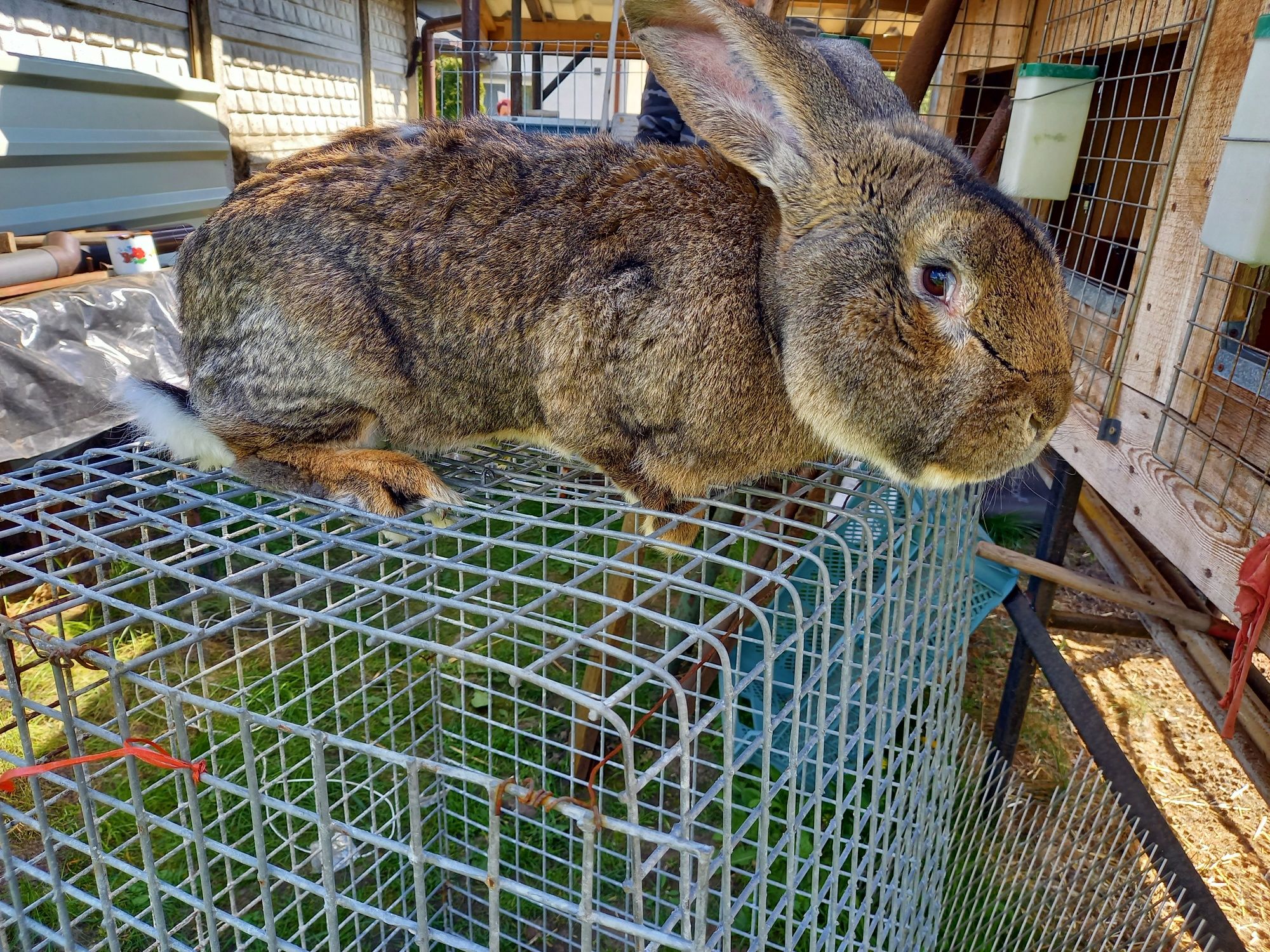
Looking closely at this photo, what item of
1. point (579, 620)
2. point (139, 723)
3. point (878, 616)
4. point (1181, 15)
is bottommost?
point (139, 723)

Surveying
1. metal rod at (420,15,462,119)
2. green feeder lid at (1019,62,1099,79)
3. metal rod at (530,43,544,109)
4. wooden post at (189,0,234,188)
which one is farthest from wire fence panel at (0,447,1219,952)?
metal rod at (420,15,462,119)

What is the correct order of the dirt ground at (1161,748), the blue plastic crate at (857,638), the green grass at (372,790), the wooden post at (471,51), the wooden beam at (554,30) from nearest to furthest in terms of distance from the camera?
the blue plastic crate at (857,638)
the green grass at (372,790)
the dirt ground at (1161,748)
the wooden post at (471,51)
the wooden beam at (554,30)

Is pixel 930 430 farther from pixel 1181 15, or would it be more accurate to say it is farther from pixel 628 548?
pixel 1181 15

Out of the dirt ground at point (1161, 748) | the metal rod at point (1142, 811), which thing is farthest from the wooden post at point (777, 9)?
the dirt ground at point (1161, 748)

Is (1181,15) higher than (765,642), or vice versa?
(1181,15)

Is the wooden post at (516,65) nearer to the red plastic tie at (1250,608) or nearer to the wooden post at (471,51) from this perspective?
the wooden post at (471,51)

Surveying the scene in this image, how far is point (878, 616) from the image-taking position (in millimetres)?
2770

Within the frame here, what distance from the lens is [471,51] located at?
6781 millimetres

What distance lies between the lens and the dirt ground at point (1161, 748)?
3.13 metres

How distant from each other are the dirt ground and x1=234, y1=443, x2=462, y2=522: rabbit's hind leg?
2.56 meters

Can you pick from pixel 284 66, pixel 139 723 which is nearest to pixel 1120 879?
pixel 139 723

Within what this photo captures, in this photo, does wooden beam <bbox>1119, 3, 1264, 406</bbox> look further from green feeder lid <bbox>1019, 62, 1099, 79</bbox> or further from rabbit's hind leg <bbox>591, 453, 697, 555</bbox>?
rabbit's hind leg <bbox>591, 453, 697, 555</bbox>

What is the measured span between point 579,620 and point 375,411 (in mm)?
1765

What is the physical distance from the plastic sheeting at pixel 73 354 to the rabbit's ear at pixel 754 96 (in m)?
2.41
